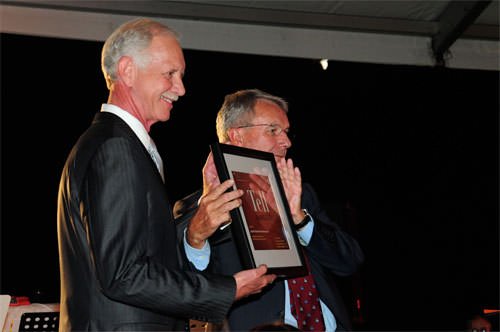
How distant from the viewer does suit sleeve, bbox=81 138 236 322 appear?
161 centimetres

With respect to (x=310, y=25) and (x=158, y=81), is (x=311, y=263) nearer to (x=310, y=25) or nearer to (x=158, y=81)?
(x=158, y=81)

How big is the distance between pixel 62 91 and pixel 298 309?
4090mm

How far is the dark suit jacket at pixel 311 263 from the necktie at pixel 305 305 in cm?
4

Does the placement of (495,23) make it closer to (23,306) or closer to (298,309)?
(298,309)

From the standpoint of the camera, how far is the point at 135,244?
1633 mm

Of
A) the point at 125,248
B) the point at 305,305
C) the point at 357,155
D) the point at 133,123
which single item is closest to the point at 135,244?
the point at 125,248

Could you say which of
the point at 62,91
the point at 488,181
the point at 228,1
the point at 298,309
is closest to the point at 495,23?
the point at 488,181

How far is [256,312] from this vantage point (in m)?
2.32

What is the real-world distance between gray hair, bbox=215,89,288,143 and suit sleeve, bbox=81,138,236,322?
1.15m

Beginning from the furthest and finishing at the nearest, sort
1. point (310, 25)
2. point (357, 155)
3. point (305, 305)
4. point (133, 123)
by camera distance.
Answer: point (357, 155) → point (310, 25) → point (305, 305) → point (133, 123)

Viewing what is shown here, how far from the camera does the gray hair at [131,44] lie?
1.95 m

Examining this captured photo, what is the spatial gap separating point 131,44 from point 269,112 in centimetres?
101

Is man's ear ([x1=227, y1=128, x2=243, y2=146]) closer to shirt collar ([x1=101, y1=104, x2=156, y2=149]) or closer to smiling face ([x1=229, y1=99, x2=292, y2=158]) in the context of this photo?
smiling face ([x1=229, y1=99, x2=292, y2=158])

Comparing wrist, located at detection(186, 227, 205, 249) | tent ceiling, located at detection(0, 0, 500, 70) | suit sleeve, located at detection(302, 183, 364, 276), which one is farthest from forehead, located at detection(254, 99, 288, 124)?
tent ceiling, located at detection(0, 0, 500, 70)
